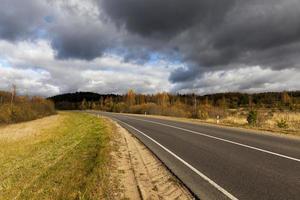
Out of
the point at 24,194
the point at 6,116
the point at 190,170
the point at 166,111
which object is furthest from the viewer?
the point at 166,111

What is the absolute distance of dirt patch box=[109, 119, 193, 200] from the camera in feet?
22.9

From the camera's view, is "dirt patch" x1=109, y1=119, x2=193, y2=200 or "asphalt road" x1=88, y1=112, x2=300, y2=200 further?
"dirt patch" x1=109, y1=119, x2=193, y2=200

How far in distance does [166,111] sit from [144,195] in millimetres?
60905

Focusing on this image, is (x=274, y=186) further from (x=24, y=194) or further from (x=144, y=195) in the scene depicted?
(x=24, y=194)

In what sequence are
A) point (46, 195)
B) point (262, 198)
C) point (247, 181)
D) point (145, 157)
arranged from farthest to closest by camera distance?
point (145, 157) → point (46, 195) → point (247, 181) → point (262, 198)

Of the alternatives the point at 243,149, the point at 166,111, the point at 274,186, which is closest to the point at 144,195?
the point at 274,186

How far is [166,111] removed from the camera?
67.7 meters

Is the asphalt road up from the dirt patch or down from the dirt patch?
up

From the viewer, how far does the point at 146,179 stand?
8.48m

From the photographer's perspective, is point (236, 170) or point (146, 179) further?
point (236, 170)

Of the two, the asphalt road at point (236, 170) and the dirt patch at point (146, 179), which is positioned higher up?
the asphalt road at point (236, 170)

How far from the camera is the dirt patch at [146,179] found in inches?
275

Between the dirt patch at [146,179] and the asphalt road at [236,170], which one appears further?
the dirt patch at [146,179]

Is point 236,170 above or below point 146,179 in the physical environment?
above
